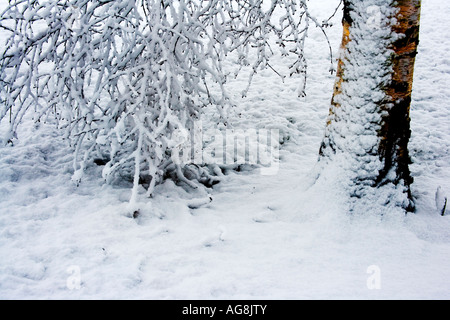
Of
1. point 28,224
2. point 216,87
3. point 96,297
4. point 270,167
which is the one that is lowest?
point 96,297

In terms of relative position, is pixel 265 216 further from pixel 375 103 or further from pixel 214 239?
pixel 375 103

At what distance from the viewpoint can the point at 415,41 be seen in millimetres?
2766

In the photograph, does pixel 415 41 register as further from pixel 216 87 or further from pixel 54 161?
pixel 216 87

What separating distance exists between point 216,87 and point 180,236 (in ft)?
14.1

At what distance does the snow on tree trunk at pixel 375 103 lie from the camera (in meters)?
2.75

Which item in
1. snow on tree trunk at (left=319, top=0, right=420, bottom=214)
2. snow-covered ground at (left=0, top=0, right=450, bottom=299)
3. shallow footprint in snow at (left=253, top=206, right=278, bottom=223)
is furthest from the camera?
shallow footprint in snow at (left=253, top=206, right=278, bottom=223)

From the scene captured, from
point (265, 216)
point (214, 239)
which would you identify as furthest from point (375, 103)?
point (214, 239)

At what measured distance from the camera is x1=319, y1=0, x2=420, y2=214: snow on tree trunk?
108 inches

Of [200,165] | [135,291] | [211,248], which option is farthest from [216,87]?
[135,291]

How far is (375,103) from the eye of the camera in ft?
9.46

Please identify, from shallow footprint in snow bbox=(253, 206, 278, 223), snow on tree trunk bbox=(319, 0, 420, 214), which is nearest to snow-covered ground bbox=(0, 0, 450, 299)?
shallow footprint in snow bbox=(253, 206, 278, 223)

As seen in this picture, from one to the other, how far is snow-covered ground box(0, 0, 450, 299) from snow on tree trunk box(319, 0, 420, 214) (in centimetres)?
23

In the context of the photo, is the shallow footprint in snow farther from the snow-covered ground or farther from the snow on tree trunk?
the snow on tree trunk

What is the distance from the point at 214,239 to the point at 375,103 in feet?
5.75
